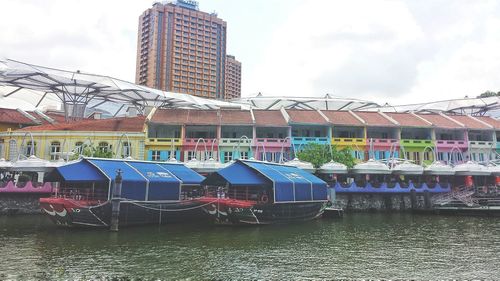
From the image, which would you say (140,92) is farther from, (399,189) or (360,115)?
(399,189)

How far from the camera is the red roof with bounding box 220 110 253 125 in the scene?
179ft

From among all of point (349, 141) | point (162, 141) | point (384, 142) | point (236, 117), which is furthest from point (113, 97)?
point (384, 142)

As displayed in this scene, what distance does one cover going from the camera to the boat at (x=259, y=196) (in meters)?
29.6

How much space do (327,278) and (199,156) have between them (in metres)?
38.5

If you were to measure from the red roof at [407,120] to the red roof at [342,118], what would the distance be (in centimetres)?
627

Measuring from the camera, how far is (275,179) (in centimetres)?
3100

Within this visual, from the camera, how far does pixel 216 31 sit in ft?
467

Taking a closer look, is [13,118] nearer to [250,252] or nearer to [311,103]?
[250,252]

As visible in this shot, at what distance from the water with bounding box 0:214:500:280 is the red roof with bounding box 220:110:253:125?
25.4 metres

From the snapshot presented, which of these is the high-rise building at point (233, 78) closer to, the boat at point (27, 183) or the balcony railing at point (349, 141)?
the balcony railing at point (349, 141)

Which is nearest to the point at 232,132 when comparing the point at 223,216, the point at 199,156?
the point at 199,156

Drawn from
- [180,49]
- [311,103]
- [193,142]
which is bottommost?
[193,142]

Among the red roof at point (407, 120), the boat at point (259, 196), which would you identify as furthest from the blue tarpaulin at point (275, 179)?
the red roof at point (407, 120)

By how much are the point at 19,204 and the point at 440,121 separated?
55352mm
